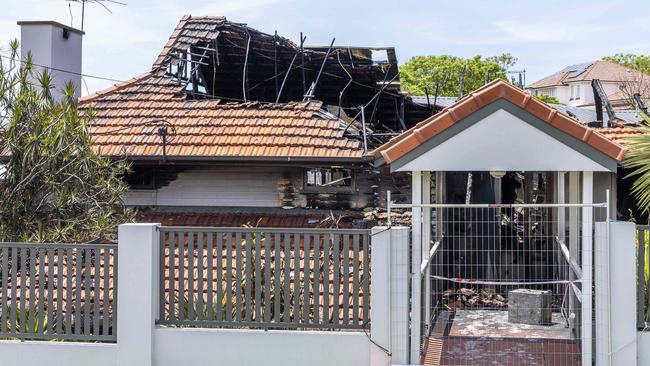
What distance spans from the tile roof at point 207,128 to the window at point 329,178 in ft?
1.80

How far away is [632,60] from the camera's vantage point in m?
70.6

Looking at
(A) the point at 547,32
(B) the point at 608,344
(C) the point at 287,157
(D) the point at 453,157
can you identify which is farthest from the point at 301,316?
(A) the point at 547,32

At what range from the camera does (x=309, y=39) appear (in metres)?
19.3

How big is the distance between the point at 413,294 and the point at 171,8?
1308 cm

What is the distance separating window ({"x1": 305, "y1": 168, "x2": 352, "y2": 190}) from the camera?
14.0 m

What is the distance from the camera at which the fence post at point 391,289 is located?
870cm

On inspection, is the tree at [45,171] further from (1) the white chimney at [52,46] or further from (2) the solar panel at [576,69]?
(2) the solar panel at [576,69]

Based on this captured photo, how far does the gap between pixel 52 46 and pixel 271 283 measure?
9.17 metres

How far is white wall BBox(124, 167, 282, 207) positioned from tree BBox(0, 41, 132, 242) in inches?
104

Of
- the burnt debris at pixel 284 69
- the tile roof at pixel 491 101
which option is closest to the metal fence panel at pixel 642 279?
the tile roof at pixel 491 101

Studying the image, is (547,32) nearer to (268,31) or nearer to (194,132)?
(268,31)

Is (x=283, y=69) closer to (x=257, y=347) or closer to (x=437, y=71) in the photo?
(x=257, y=347)

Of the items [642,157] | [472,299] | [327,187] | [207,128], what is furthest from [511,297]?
[207,128]

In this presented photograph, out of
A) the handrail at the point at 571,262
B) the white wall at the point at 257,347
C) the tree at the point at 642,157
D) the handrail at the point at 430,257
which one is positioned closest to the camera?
the white wall at the point at 257,347
